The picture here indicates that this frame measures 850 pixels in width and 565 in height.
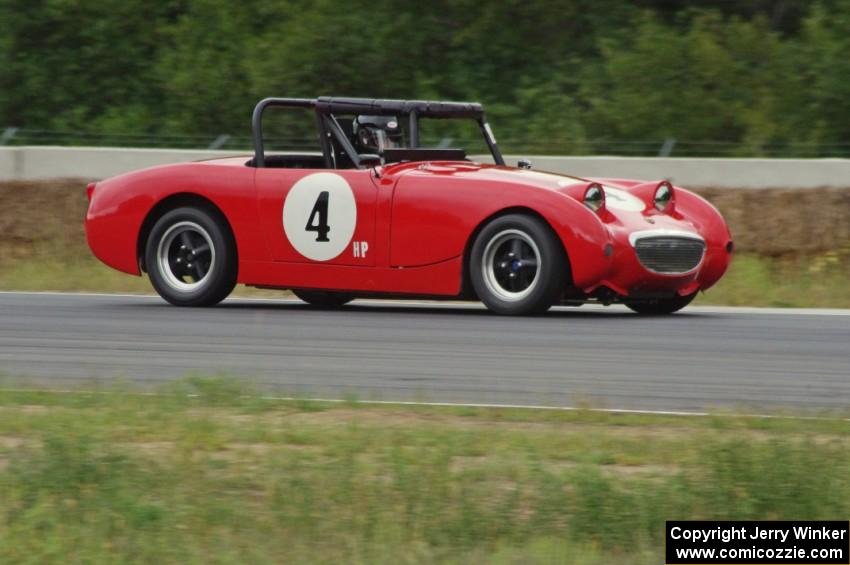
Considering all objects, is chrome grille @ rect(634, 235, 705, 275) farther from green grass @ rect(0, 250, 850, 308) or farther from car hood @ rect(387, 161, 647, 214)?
green grass @ rect(0, 250, 850, 308)

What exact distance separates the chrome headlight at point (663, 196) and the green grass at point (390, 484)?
14.8 ft

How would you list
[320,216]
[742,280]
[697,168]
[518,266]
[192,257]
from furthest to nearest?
1. [697,168]
2. [742,280]
3. [192,257]
4. [320,216]
5. [518,266]

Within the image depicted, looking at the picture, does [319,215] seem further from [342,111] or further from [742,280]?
[742,280]

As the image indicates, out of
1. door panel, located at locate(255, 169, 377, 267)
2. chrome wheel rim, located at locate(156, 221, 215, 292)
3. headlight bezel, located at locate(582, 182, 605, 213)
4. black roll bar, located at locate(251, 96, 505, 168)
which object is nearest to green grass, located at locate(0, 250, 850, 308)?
chrome wheel rim, located at locate(156, 221, 215, 292)

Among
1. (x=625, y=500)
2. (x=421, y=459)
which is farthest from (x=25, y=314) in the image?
(x=625, y=500)

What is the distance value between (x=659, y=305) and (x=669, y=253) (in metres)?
0.94

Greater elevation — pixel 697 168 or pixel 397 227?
pixel 697 168

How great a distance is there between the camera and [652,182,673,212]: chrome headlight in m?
10.4

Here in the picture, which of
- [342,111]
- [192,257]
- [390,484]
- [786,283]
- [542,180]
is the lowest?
[786,283]

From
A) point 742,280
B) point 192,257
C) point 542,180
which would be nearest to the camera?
point 542,180

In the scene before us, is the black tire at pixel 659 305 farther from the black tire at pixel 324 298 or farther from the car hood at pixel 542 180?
the black tire at pixel 324 298

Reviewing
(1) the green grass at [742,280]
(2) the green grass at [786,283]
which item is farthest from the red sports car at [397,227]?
(1) the green grass at [742,280]

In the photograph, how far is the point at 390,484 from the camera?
477cm

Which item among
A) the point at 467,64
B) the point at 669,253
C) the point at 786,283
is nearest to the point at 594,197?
the point at 669,253
